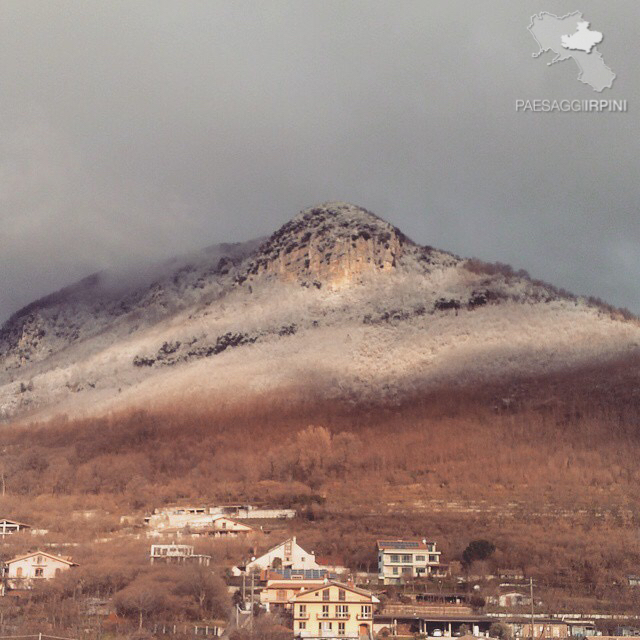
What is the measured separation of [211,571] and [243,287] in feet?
336

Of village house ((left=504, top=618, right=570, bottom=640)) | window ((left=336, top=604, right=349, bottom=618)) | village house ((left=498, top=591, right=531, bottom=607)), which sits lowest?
village house ((left=504, top=618, right=570, bottom=640))

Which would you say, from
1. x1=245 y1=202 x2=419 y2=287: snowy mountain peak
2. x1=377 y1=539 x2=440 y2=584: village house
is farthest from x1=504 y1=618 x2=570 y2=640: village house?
x1=245 y1=202 x2=419 y2=287: snowy mountain peak

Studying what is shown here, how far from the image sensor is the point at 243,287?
162 metres

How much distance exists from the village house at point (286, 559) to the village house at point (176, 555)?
3012 millimetres

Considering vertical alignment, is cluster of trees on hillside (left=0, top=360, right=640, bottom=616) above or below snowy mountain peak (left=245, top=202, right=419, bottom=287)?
below

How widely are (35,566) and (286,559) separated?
14.1 meters

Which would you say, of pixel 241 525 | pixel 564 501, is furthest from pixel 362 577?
pixel 564 501

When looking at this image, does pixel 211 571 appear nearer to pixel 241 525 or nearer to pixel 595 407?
pixel 241 525

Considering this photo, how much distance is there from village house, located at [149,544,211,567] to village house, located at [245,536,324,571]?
119 inches

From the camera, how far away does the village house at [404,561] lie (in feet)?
218

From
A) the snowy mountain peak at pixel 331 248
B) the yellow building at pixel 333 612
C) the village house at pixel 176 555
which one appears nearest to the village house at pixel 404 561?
the village house at pixel 176 555

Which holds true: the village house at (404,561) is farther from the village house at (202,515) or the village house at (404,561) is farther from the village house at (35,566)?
the village house at (35,566)

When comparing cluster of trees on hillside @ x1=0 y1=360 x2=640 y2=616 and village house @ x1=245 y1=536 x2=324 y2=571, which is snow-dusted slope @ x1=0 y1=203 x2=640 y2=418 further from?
village house @ x1=245 y1=536 x2=324 y2=571

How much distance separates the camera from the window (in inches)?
2118
